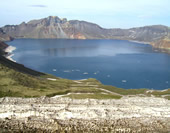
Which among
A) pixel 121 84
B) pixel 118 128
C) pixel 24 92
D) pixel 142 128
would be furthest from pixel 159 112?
pixel 121 84

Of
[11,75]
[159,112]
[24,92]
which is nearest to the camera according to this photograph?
[159,112]

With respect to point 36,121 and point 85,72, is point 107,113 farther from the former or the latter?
point 85,72

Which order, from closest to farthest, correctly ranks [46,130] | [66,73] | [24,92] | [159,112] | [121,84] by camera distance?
[46,130] < [159,112] < [24,92] < [121,84] < [66,73]

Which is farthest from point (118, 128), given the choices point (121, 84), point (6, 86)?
point (121, 84)

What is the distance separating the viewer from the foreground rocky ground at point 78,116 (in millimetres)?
21188

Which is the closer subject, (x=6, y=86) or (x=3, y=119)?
(x=3, y=119)

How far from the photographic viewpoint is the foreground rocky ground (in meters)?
21.2

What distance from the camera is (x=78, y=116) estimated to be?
22.8 metres

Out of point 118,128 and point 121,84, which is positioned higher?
point 118,128

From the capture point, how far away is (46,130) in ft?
68.6

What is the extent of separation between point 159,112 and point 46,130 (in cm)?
1622

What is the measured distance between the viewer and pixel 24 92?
37.9 meters

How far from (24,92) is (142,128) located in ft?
85.0

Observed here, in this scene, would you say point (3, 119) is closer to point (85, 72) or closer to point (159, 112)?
point (159, 112)
